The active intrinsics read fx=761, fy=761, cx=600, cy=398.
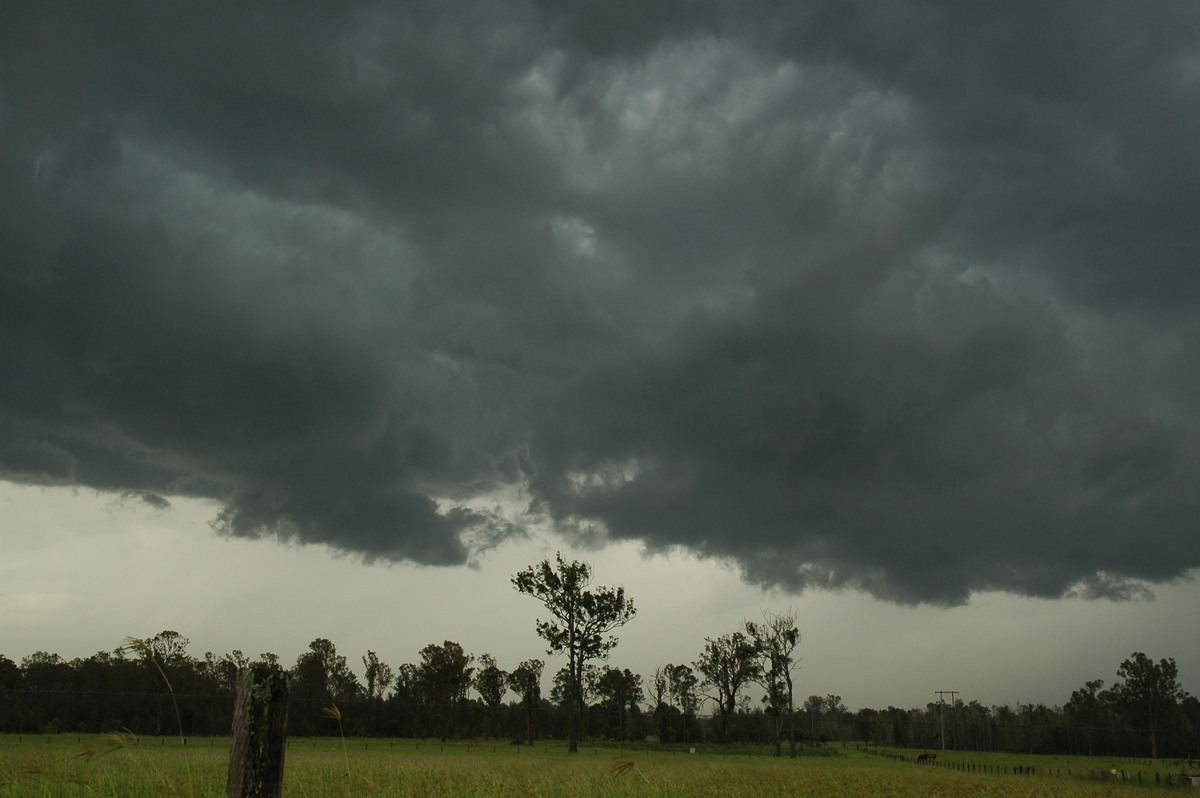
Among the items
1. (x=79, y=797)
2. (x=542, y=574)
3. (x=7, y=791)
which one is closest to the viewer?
(x=7, y=791)

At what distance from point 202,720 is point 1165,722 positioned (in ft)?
484

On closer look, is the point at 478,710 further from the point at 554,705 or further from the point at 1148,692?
the point at 1148,692

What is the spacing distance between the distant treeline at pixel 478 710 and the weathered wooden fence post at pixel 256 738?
7867 cm

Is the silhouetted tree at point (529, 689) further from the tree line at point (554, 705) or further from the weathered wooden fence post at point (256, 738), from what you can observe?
the weathered wooden fence post at point (256, 738)

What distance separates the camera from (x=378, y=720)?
94500mm

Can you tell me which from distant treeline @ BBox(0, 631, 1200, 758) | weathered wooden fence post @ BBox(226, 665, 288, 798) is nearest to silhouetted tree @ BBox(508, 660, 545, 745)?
distant treeline @ BBox(0, 631, 1200, 758)

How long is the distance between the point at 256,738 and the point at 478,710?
10160 centimetres

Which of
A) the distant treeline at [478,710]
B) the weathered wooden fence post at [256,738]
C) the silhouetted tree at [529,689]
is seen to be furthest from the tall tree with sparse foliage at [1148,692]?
the weathered wooden fence post at [256,738]

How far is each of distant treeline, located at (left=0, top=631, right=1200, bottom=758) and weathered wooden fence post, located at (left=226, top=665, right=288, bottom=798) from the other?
78.7m

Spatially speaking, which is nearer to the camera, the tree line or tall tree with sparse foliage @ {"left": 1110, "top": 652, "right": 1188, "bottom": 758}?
the tree line

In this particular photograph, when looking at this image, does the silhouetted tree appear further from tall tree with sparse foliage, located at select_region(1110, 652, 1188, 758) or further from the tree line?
tall tree with sparse foliage, located at select_region(1110, 652, 1188, 758)

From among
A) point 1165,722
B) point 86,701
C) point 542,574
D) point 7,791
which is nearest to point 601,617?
point 542,574

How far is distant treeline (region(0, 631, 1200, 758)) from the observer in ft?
267

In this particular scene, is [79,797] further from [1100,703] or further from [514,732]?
[1100,703]
